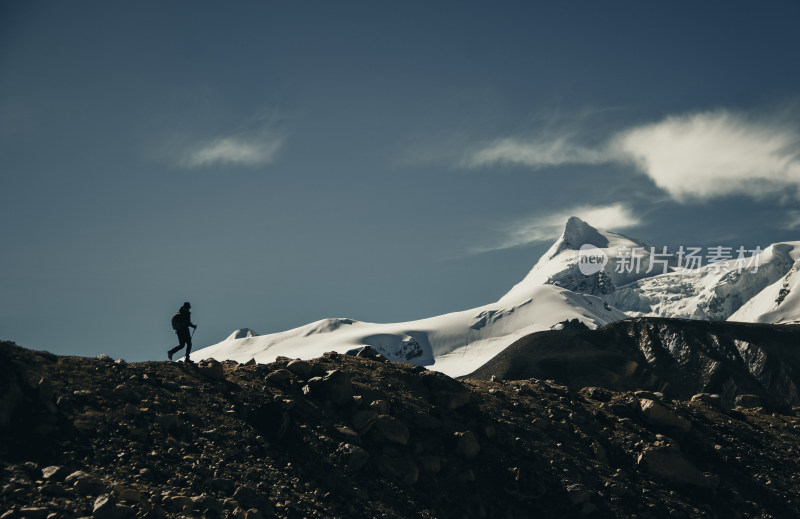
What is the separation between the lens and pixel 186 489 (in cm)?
2020

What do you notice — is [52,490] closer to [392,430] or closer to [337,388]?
[337,388]

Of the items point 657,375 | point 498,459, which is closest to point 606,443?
point 498,459

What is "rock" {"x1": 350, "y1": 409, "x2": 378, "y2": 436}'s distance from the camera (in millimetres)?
26828

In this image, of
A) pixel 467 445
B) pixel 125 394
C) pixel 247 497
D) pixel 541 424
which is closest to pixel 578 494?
pixel 467 445

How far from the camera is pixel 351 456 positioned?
24672mm

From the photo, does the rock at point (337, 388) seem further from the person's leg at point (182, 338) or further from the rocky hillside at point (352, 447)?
the person's leg at point (182, 338)

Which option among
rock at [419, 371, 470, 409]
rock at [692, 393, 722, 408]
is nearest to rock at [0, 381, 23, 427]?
rock at [419, 371, 470, 409]

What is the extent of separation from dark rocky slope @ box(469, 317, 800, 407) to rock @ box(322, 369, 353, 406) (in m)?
151

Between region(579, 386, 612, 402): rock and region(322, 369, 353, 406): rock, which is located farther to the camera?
region(579, 386, 612, 402): rock

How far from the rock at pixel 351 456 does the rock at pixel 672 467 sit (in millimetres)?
13532

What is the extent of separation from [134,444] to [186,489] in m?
2.55

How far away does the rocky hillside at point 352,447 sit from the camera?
20.1 metres

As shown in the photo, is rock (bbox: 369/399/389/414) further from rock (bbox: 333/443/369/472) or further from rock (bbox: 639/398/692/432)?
rock (bbox: 639/398/692/432)

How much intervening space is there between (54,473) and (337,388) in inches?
460
